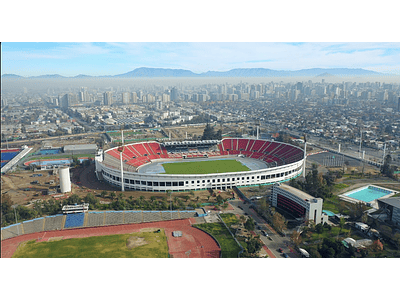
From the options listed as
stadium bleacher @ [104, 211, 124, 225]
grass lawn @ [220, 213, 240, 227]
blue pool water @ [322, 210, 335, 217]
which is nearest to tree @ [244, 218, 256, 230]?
grass lawn @ [220, 213, 240, 227]

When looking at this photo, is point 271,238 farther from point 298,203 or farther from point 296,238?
point 298,203

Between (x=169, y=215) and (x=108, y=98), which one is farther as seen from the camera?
(x=108, y=98)

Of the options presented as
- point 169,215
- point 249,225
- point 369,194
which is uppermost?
point 249,225

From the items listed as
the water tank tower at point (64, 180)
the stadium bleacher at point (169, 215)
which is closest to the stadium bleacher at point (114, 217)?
the stadium bleacher at point (169, 215)

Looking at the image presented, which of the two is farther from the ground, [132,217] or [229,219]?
[132,217]

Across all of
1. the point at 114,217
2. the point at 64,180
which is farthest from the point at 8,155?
the point at 114,217

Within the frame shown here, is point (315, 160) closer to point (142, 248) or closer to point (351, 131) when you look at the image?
point (351, 131)
